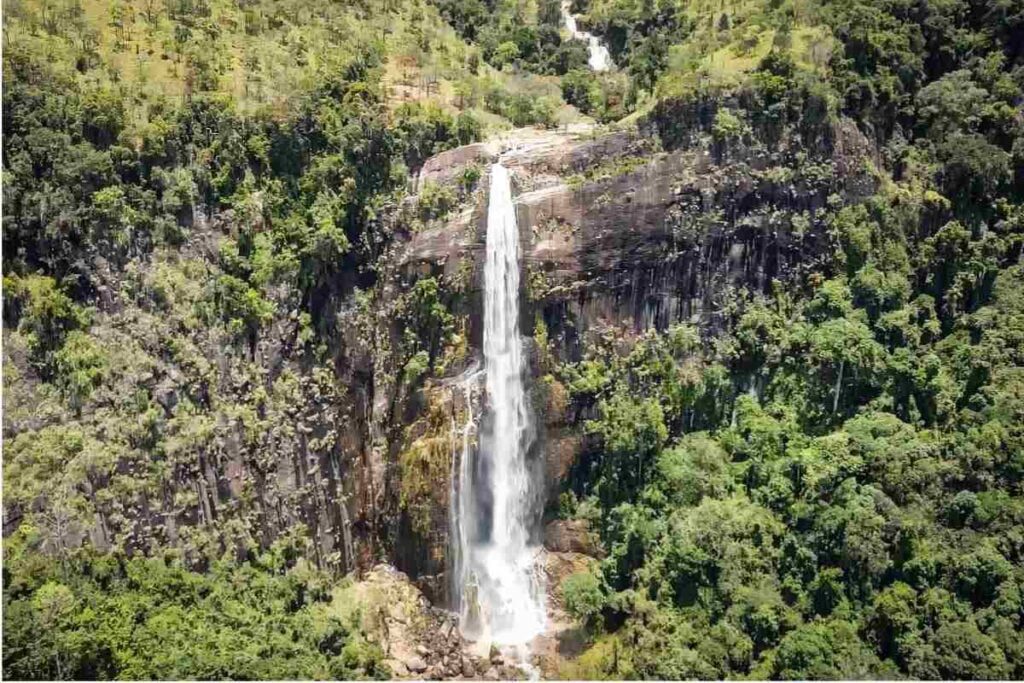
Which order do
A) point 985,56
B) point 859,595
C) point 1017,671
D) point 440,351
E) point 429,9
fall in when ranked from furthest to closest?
point 429,9 → point 985,56 → point 440,351 → point 859,595 → point 1017,671

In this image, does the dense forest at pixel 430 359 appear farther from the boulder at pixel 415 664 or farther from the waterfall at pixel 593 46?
the waterfall at pixel 593 46

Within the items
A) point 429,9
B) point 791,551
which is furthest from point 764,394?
point 429,9

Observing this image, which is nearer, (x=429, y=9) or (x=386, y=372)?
(x=386, y=372)

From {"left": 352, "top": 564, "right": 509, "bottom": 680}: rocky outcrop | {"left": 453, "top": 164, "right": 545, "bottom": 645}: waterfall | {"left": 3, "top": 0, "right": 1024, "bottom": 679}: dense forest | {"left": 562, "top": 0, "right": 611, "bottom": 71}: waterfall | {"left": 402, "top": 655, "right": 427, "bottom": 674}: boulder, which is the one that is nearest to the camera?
{"left": 3, "top": 0, "right": 1024, "bottom": 679}: dense forest

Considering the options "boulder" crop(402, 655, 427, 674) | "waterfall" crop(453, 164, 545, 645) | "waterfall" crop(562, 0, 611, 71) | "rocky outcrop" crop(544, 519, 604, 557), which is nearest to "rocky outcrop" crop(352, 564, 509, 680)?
"boulder" crop(402, 655, 427, 674)

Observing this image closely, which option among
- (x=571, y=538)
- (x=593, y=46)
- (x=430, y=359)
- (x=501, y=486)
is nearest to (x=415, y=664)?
(x=501, y=486)

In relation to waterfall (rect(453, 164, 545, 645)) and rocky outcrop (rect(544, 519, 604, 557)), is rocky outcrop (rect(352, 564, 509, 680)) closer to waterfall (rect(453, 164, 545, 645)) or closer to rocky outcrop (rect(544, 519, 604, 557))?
waterfall (rect(453, 164, 545, 645))

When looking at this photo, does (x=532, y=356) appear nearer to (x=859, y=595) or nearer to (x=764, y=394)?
(x=764, y=394)
